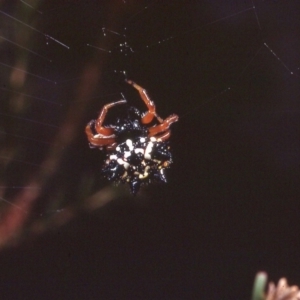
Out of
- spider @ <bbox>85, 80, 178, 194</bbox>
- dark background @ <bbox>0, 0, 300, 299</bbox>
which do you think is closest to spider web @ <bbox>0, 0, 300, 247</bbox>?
dark background @ <bbox>0, 0, 300, 299</bbox>

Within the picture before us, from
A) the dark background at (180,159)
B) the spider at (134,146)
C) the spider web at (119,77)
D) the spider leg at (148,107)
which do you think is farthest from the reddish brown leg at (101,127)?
the dark background at (180,159)

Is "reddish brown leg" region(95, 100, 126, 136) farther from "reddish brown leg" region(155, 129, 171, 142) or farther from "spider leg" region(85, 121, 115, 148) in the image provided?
"reddish brown leg" region(155, 129, 171, 142)

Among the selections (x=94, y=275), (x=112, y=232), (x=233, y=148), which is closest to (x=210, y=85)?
(x=233, y=148)

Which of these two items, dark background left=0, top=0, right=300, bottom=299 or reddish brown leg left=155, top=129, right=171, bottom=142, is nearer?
reddish brown leg left=155, top=129, right=171, bottom=142

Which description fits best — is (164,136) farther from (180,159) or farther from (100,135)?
(180,159)

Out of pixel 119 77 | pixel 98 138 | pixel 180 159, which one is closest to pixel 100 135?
pixel 98 138

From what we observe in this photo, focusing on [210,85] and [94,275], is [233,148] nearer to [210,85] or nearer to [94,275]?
[210,85]
